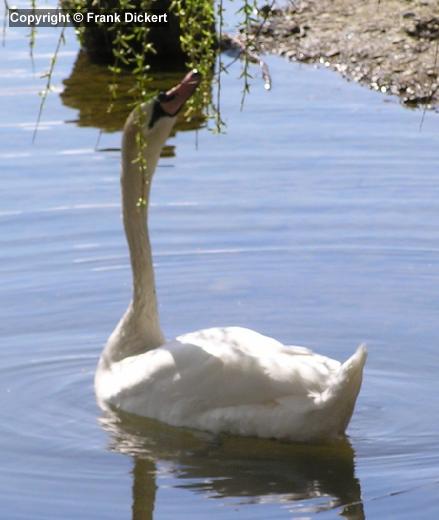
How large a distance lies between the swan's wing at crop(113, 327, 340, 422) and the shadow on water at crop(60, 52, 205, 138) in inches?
221

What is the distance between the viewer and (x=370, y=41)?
15672mm

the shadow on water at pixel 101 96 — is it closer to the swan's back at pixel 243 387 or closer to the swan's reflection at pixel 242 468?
the swan's back at pixel 243 387

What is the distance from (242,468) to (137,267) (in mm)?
1546

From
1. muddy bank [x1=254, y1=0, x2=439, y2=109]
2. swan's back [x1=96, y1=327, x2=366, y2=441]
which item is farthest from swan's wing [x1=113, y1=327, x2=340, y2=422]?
muddy bank [x1=254, y1=0, x2=439, y2=109]

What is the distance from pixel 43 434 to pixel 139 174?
140 cm

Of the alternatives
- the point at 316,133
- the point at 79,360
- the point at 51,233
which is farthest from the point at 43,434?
the point at 316,133

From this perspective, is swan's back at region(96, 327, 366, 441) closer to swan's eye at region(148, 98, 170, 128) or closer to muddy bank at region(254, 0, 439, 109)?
swan's eye at region(148, 98, 170, 128)

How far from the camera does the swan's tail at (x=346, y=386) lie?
260 inches

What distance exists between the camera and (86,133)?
13.0m

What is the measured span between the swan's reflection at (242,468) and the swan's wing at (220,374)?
0.15 metres

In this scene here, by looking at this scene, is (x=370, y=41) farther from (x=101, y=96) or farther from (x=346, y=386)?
(x=346, y=386)

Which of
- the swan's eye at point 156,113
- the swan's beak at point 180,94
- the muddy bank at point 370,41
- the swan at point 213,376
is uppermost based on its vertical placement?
the swan's beak at point 180,94

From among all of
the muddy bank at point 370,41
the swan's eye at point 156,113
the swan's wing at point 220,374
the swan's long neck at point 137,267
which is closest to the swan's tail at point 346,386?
the swan's wing at point 220,374

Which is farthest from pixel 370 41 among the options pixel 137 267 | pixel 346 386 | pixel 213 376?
pixel 346 386
